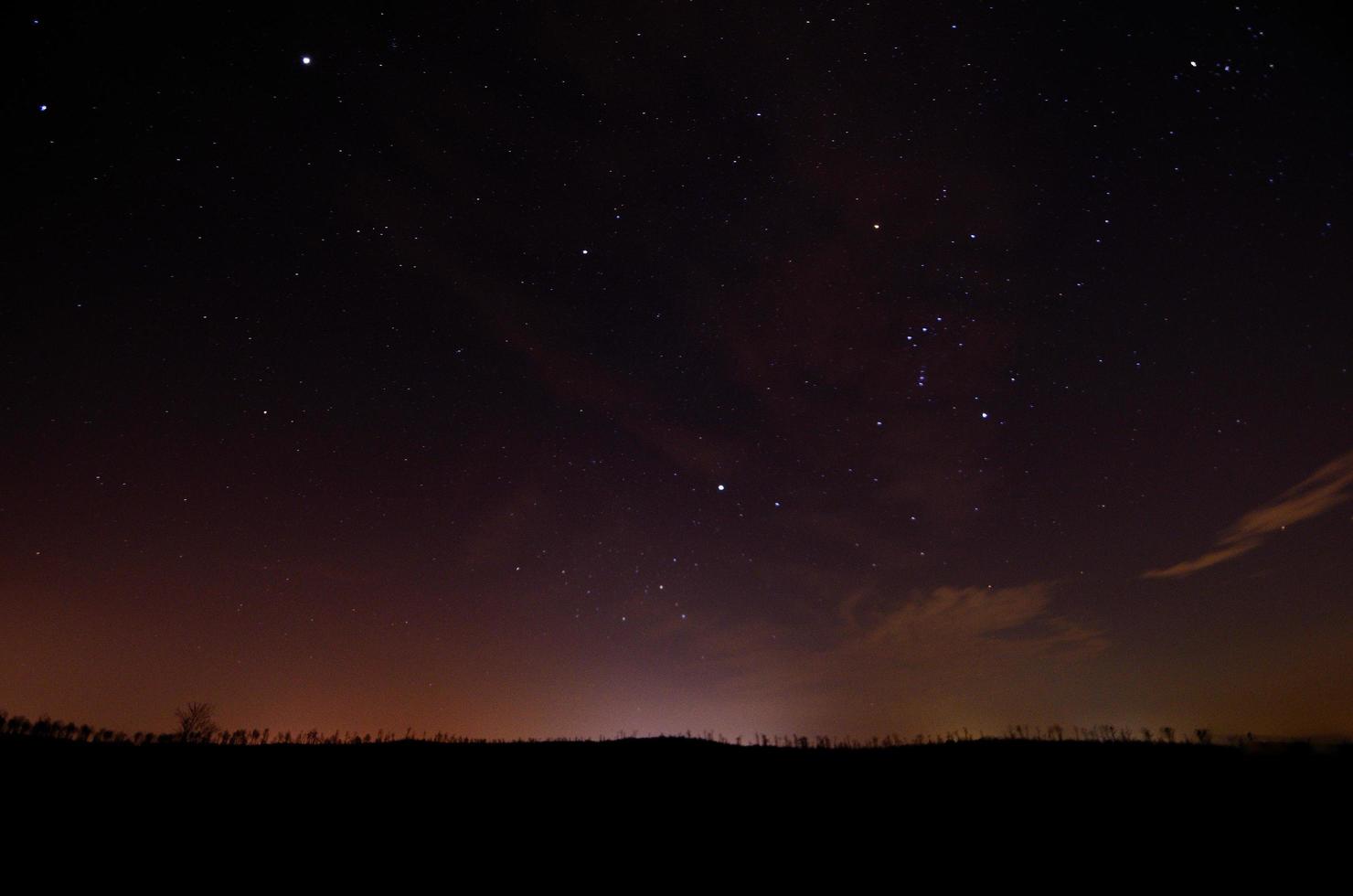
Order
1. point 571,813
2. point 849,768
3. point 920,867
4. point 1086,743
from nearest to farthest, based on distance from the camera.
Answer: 1. point 920,867
2. point 571,813
3. point 849,768
4. point 1086,743

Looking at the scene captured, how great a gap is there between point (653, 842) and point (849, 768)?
5159 millimetres

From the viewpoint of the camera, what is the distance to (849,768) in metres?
11.9

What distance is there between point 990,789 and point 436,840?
8.69m

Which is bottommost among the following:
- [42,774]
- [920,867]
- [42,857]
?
[920,867]

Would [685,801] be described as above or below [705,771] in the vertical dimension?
below

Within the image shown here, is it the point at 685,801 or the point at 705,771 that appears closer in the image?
the point at 685,801

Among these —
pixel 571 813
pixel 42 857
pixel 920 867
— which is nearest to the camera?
pixel 42 857

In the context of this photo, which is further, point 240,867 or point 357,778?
point 357,778

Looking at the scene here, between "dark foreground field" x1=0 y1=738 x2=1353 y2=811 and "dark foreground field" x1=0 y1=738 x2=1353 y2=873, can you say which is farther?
"dark foreground field" x1=0 y1=738 x2=1353 y2=811

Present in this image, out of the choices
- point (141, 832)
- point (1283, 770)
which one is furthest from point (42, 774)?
point (1283, 770)

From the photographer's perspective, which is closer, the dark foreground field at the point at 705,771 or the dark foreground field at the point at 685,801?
the dark foreground field at the point at 685,801

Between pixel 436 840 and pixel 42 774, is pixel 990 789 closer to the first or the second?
pixel 436 840

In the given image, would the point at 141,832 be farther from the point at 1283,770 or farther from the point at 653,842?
the point at 1283,770

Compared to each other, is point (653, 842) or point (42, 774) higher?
point (42, 774)
